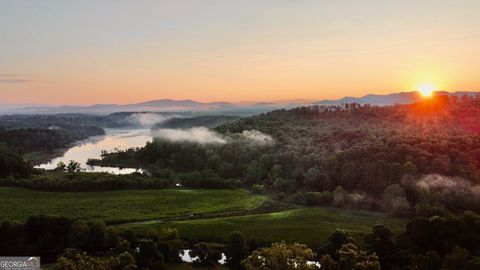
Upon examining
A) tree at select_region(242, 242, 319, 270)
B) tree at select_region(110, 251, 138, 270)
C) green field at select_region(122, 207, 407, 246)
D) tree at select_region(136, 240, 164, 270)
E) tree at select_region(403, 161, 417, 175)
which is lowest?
green field at select_region(122, 207, 407, 246)

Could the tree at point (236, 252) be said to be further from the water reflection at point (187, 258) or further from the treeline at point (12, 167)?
the treeline at point (12, 167)

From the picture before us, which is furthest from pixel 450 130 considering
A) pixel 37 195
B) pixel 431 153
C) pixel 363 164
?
pixel 37 195

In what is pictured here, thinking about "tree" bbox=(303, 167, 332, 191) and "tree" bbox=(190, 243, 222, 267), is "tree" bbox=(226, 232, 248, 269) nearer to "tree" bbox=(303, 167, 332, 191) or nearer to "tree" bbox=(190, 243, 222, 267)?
"tree" bbox=(190, 243, 222, 267)

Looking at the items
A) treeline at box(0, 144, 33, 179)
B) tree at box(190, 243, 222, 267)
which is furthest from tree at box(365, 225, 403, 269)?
treeline at box(0, 144, 33, 179)

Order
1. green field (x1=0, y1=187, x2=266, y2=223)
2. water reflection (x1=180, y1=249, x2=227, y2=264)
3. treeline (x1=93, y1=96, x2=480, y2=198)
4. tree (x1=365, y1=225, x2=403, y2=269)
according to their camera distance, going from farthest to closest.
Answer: treeline (x1=93, y1=96, x2=480, y2=198)
green field (x1=0, y1=187, x2=266, y2=223)
water reflection (x1=180, y1=249, x2=227, y2=264)
tree (x1=365, y1=225, x2=403, y2=269)

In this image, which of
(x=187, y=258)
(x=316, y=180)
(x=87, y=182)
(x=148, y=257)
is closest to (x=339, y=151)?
(x=316, y=180)

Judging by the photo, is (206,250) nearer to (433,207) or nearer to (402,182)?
(433,207)

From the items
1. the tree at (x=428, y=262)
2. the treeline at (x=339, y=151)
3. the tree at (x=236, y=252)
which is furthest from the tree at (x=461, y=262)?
the treeline at (x=339, y=151)
